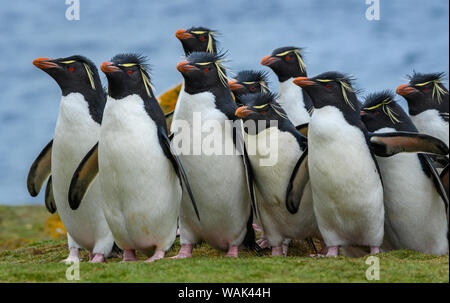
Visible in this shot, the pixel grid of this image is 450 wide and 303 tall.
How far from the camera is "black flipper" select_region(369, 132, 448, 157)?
16.4ft

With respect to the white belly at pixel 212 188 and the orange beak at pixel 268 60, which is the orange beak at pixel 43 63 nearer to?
the white belly at pixel 212 188

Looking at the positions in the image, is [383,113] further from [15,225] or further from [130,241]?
[15,225]

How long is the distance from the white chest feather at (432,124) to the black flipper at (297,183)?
1.44 metres

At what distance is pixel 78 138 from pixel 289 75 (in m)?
2.58

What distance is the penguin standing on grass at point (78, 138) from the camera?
536 centimetres

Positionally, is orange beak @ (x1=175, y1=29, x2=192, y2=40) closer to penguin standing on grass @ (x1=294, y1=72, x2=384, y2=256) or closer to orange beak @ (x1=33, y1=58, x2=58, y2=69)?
orange beak @ (x1=33, y1=58, x2=58, y2=69)

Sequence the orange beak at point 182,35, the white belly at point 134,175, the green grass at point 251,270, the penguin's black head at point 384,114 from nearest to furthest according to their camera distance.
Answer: the green grass at point 251,270, the white belly at point 134,175, the penguin's black head at point 384,114, the orange beak at point 182,35

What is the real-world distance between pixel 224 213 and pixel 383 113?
5.38 ft

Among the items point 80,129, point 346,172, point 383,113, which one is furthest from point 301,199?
point 80,129

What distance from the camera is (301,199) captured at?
5.45 metres

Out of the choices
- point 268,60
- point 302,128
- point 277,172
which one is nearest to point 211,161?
point 277,172

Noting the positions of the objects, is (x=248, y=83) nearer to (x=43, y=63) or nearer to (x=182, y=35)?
(x=182, y=35)

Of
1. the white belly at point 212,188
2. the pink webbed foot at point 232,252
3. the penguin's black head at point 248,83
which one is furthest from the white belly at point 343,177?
the penguin's black head at point 248,83

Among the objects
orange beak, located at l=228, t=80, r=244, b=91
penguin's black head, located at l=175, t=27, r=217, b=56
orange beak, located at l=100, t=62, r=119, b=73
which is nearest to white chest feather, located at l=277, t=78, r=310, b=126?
orange beak, located at l=228, t=80, r=244, b=91
